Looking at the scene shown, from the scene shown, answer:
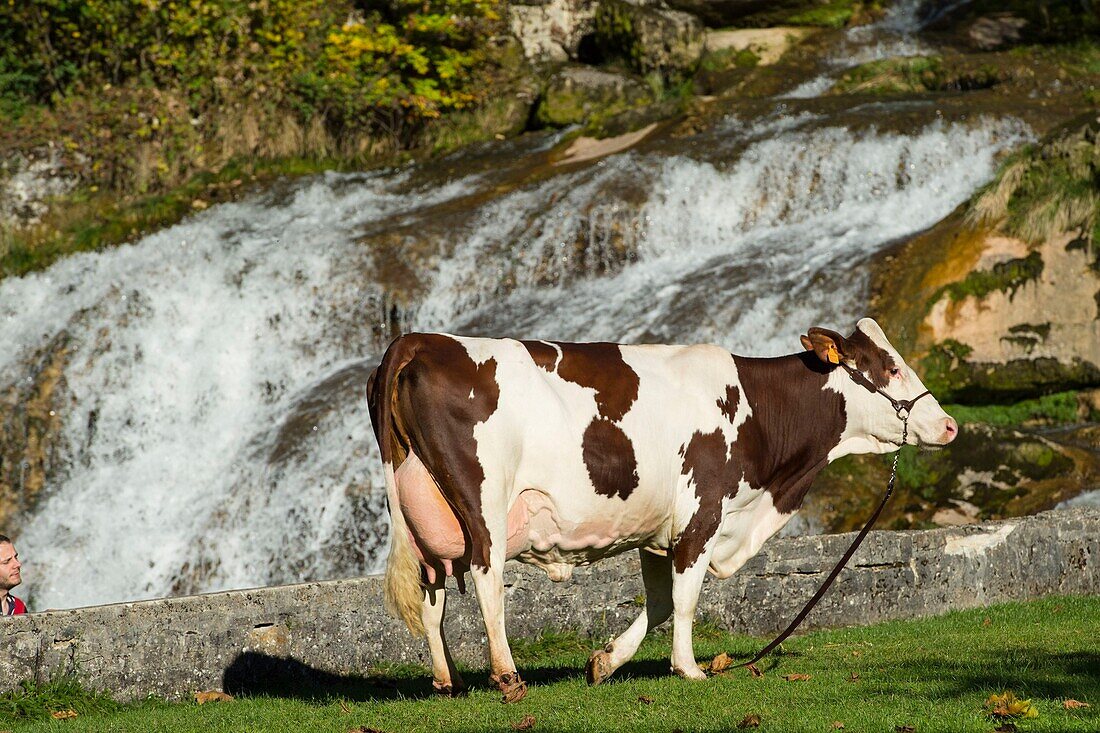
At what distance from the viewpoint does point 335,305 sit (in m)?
18.9

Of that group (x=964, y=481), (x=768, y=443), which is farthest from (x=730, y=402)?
(x=964, y=481)

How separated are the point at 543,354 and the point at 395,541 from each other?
138cm

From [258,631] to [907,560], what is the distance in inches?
196

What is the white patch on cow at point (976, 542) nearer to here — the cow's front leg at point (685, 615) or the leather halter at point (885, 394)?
the leather halter at point (885, 394)

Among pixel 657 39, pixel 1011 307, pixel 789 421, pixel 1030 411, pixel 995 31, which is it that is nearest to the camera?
pixel 789 421

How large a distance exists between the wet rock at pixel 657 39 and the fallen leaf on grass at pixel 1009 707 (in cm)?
2153

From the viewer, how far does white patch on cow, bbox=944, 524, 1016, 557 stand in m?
11.1

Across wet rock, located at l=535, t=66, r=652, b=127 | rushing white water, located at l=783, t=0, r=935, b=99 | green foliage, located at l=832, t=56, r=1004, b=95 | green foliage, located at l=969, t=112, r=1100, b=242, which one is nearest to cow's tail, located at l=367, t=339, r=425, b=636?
green foliage, located at l=969, t=112, r=1100, b=242

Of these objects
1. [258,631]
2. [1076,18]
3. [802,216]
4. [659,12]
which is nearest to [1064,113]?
[802,216]

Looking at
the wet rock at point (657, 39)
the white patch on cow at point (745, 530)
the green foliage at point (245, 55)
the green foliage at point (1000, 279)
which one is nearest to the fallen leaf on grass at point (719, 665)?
the white patch on cow at point (745, 530)

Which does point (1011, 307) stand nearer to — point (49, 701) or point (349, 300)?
point (349, 300)

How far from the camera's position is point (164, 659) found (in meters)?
8.91

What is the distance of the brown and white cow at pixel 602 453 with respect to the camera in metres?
7.88

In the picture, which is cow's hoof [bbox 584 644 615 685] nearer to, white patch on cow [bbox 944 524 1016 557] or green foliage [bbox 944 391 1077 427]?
white patch on cow [bbox 944 524 1016 557]
